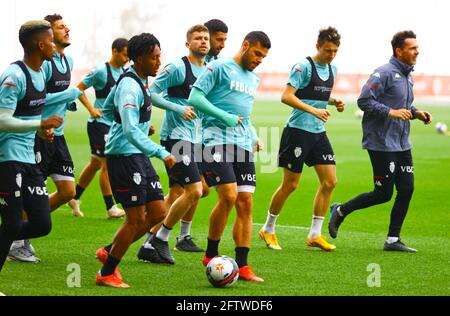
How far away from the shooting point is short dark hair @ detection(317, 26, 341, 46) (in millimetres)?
10367

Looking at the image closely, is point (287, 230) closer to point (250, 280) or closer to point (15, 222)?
point (250, 280)

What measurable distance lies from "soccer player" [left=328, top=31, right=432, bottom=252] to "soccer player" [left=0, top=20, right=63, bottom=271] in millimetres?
4130

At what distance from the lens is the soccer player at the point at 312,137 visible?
10.5 m

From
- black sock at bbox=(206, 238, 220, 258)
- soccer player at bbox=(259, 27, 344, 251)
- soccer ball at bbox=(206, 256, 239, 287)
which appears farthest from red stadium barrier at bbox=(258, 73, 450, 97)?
soccer ball at bbox=(206, 256, 239, 287)

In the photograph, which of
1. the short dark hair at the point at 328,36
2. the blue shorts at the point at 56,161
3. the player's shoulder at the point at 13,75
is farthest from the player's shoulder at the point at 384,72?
the player's shoulder at the point at 13,75

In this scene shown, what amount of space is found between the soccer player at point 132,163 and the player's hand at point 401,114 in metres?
3.26

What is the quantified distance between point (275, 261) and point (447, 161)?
41.8 ft

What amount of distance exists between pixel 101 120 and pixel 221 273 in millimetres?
5648

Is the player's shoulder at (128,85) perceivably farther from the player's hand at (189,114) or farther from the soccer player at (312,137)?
the soccer player at (312,137)

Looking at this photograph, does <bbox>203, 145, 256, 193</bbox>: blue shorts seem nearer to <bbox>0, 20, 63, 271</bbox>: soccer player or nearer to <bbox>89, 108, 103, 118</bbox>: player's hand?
<bbox>0, 20, 63, 271</bbox>: soccer player

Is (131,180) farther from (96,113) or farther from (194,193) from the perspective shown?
(96,113)

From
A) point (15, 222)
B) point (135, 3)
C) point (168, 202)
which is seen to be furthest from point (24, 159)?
point (135, 3)

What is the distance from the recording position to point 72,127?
33625mm

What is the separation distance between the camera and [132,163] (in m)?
8.04
